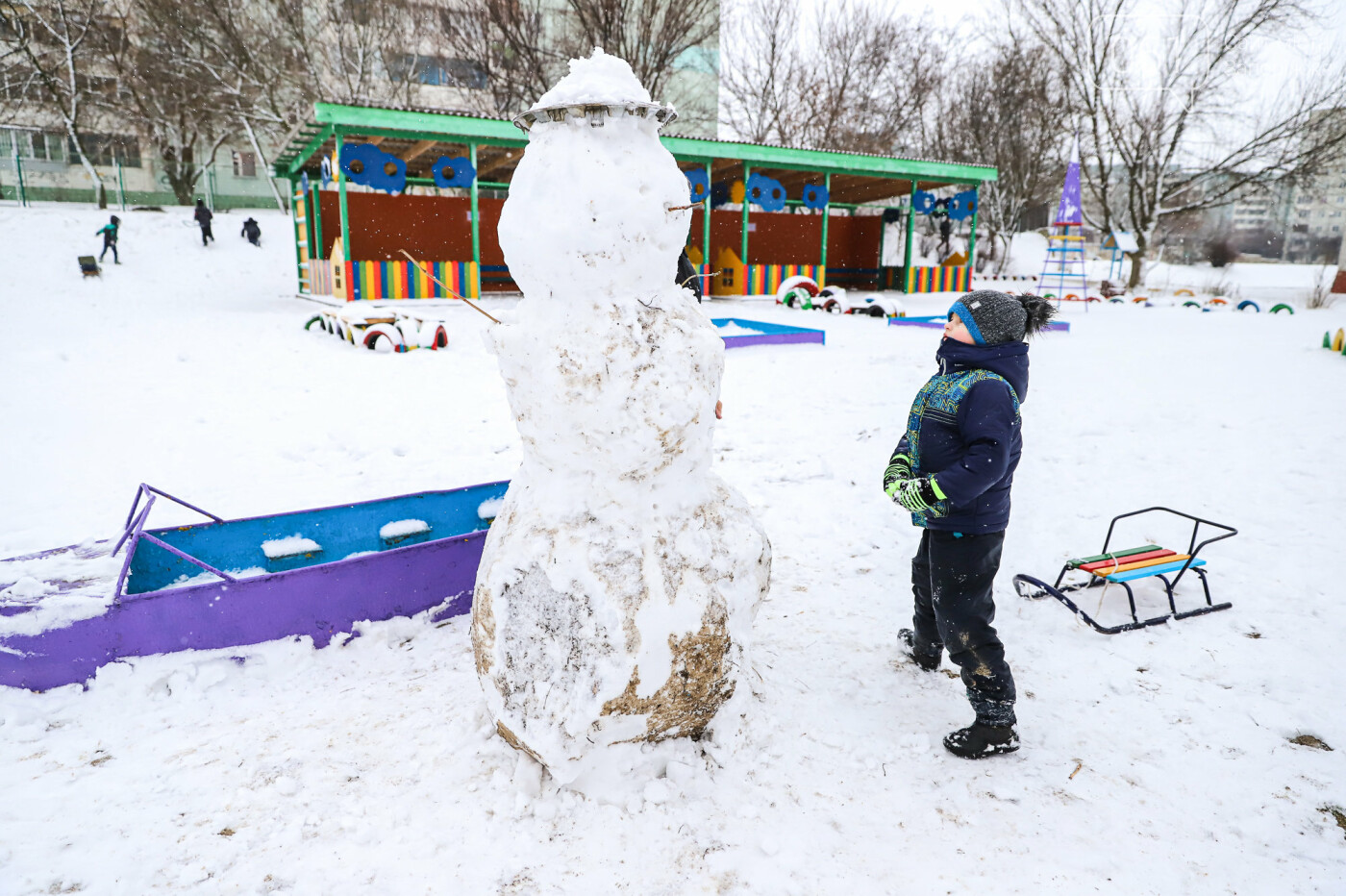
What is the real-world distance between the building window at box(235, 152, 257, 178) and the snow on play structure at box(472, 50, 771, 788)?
122ft

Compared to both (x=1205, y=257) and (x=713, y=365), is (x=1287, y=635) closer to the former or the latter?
(x=713, y=365)

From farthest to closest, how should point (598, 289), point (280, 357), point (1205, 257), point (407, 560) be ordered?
1. point (1205, 257)
2. point (280, 357)
3. point (407, 560)
4. point (598, 289)

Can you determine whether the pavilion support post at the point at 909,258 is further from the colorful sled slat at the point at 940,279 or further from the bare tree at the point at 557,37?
the bare tree at the point at 557,37

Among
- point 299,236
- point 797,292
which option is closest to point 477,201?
point 299,236

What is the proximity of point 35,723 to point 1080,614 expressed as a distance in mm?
4239

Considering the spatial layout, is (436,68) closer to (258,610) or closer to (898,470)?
(258,610)

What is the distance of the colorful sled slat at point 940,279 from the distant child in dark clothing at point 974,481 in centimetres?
1827

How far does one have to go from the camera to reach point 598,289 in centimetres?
222

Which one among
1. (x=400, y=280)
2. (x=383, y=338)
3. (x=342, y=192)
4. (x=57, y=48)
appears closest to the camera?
(x=383, y=338)

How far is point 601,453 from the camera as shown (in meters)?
2.25

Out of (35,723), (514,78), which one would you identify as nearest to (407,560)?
(35,723)

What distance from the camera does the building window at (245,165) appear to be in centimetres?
3295

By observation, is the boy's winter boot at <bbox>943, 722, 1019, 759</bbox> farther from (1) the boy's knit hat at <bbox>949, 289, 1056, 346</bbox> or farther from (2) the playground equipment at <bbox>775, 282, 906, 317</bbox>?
(2) the playground equipment at <bbox>775, 282, 906, 317</bbox>

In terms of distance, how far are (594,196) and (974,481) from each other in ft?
5.05
